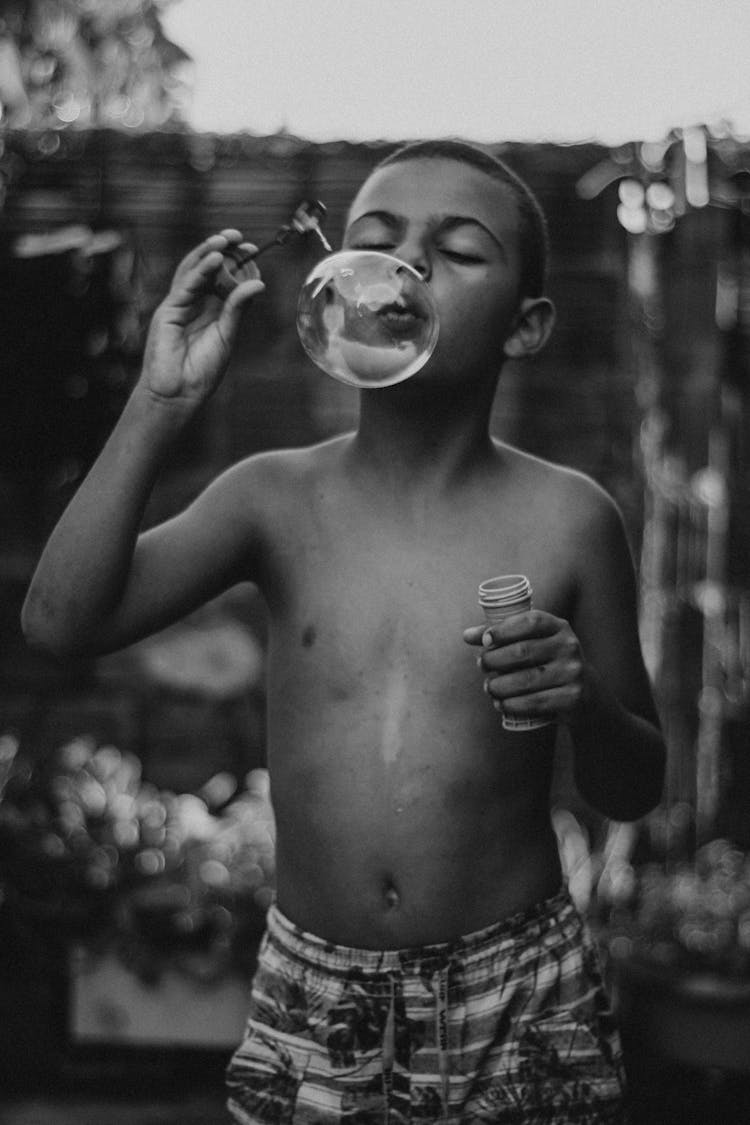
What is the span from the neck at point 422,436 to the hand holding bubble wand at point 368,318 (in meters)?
0.12

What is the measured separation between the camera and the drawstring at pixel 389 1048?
1526 millimetres

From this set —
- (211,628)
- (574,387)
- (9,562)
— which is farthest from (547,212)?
(9,562)

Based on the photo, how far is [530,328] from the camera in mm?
1766

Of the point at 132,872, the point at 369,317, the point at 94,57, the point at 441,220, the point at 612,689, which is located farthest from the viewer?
the point at 94,57

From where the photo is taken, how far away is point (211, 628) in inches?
142

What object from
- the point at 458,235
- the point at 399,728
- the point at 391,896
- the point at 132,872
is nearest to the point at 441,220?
the point at 458,235

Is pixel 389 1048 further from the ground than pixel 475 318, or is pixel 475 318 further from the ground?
pixel 475 318

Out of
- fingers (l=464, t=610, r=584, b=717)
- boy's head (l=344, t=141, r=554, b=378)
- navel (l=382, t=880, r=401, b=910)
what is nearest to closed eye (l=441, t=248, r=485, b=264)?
boy's head (l=344, t=141, r=554, b=378)

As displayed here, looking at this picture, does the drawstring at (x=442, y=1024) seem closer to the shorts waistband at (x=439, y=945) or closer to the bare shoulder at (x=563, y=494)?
the shorts waistband at (x=439, y=945)

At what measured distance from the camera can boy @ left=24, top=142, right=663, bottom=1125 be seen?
1.53 m

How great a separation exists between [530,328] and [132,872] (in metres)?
1.96

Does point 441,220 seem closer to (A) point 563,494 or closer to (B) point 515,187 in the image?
(B) point 515,187

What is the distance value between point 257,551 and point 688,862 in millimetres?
2253

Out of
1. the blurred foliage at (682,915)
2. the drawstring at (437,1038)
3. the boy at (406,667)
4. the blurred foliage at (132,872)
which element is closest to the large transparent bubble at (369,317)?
the boy at (406,667)
